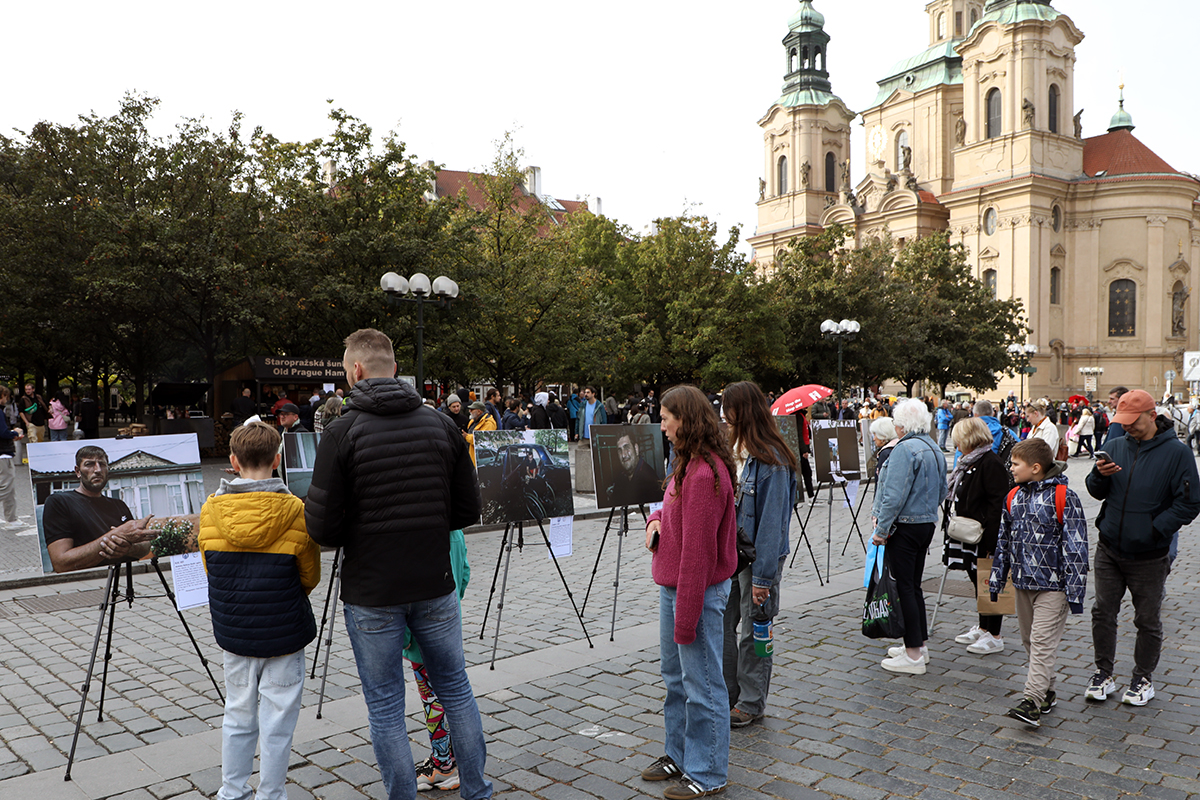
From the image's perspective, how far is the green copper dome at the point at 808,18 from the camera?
252 feet

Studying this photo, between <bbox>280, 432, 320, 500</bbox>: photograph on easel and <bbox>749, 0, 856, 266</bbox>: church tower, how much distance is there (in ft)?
235

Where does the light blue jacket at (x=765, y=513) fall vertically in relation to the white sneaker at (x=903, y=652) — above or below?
above

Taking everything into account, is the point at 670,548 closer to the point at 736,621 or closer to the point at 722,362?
the point at 736,621

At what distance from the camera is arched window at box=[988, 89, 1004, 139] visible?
208ft

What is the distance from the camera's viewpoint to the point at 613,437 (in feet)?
22.9

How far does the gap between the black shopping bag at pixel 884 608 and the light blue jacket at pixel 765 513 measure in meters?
1.34

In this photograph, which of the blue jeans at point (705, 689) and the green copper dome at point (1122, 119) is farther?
the green copper dome at point (1122, 119)

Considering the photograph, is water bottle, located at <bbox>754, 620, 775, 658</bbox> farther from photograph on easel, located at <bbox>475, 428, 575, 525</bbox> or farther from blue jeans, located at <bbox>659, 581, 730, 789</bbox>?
photograph on easel, located at <bbox>475, 428, 575, 525</bbox>

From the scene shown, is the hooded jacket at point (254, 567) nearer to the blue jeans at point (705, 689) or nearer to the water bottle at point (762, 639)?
the blue jeans at point (705, 689)

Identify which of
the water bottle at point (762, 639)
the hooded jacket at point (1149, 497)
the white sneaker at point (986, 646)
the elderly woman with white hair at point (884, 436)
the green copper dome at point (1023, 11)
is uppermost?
the green copper dome at point (1023, 11)

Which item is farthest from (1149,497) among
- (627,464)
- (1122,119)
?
(1122,119)

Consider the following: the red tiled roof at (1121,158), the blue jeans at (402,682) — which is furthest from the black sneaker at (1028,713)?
the red tiled roof at (1121,158)

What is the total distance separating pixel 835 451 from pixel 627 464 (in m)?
5.23

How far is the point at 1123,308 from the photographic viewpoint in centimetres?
6322
